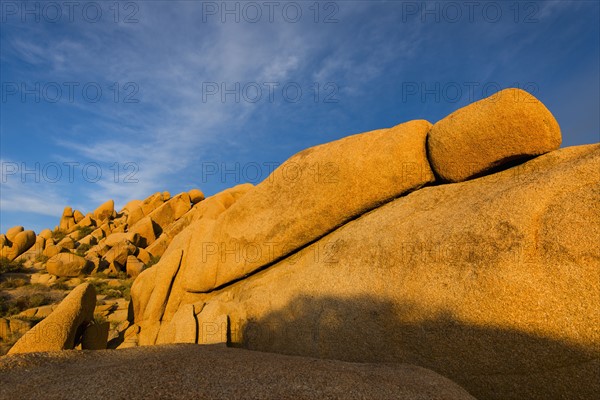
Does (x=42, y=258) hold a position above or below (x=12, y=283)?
above

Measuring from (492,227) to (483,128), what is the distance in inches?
82.0

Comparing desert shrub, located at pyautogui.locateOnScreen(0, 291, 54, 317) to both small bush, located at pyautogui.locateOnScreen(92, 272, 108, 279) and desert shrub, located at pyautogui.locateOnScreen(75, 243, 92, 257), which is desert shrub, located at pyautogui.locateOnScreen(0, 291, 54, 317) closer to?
small bush, located at pyautogui.locateOnScreen(92, 272, 108, 279)

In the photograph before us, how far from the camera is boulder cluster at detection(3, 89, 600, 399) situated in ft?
14.4

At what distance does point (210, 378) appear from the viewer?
3.26 m

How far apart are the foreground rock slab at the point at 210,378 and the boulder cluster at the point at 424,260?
125 centimetres

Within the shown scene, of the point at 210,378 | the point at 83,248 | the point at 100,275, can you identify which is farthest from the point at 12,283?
the point at 210,378

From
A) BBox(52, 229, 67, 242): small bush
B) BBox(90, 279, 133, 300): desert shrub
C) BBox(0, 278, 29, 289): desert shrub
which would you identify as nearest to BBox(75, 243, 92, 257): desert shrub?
BBox(0, 278, 29, 289): desert shrub

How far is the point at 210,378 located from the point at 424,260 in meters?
3.63

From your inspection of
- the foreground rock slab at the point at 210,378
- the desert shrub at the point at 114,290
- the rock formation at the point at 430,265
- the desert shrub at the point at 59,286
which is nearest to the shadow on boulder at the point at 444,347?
the rock formation at the point at 430,265

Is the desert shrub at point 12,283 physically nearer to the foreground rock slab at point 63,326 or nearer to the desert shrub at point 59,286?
the desert shrub at point 59,286

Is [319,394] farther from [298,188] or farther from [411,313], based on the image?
[298,188]

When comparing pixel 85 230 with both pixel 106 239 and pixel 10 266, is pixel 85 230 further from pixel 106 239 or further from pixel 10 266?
pixel 10 266

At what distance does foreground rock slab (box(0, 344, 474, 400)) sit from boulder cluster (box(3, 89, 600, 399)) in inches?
49.4

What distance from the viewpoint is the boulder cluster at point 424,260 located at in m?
4.38
